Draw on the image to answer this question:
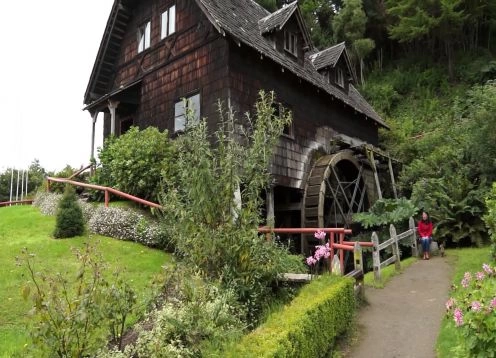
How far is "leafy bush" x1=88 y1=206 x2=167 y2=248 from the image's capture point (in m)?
Result: 11.4

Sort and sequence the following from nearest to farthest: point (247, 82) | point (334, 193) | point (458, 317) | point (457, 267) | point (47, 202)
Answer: point (458, 317), point (457, 267), point (247, 82), point (47, 202), point (334, 193)

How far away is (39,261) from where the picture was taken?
31.3 ft

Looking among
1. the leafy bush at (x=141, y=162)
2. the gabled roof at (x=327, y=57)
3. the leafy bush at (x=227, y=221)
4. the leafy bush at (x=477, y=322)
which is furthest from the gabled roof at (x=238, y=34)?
the leafy bush at (x=477, y=322)

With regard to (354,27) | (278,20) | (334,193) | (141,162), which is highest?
(354,27)

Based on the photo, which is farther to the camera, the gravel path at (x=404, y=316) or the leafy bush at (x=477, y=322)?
the gravel path at (x=404, y=316)

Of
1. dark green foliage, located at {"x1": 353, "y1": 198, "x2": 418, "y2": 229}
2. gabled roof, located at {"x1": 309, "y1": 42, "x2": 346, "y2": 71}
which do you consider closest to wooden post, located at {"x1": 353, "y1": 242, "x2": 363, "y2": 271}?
dark green foliage, located at {"x1": 353, "y1": 198, "x2": 418, "y2": 229}

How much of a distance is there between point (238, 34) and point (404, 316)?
330 inches

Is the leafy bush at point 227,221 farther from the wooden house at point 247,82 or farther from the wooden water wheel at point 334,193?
the wooden water wheel at point 334,193

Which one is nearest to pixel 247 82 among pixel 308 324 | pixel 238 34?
pixel 238 34

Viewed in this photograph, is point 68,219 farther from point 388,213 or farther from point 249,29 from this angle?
point 388,213

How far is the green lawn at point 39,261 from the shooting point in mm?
6660

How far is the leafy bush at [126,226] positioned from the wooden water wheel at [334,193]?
4.94 meters

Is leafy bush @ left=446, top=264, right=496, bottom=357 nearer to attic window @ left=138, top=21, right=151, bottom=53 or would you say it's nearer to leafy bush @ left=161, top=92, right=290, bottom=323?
leafy bush @ left=161, top=92, right=290, bottom=323

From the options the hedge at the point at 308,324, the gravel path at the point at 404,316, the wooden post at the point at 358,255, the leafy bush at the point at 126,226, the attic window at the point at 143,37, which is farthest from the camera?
the attic window at the point at 143,37
